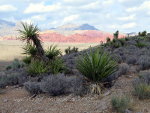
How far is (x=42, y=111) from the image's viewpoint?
27.9 ft

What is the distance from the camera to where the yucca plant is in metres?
13.7

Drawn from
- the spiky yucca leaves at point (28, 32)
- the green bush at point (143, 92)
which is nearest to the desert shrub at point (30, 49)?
the spiky yucca leaves at point (28, 32)

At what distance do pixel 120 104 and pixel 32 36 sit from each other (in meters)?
7.01

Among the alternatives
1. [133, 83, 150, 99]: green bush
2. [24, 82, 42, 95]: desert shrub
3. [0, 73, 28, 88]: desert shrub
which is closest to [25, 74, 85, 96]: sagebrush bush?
[24, 82, 42, 95]: desert shrub

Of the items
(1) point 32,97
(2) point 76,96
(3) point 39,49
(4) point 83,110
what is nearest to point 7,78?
(3) point 39,49

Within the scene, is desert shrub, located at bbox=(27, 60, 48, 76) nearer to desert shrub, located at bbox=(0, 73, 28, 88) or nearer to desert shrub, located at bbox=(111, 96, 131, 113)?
desert shrub, located at bbox=(0, 73, 28, 88)

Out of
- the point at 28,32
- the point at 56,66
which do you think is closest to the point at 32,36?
the point at 28,32

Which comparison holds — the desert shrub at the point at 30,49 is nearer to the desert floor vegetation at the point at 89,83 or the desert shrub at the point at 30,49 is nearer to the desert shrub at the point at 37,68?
the desert floor vegetation at the point at 89,83

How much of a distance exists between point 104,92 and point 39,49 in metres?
5.21

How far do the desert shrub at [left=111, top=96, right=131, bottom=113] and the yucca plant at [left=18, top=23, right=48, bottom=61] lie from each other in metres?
6.72

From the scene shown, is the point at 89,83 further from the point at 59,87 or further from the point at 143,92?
the point at 143,92

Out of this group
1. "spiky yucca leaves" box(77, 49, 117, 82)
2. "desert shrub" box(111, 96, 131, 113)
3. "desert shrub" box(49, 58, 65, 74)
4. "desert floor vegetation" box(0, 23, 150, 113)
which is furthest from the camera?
"desert shrub" box(49, 58, 65, 74)

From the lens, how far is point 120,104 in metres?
7.91

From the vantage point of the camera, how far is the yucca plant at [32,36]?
1371 centimetres
